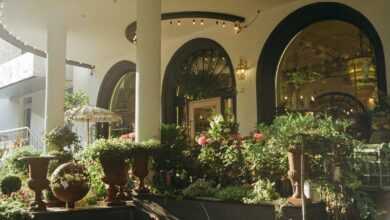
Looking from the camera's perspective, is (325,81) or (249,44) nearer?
(325,81)

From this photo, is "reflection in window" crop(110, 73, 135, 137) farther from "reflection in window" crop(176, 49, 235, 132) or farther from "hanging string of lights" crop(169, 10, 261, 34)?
"hanging string of lights" crop(169, 10, 261, 34)

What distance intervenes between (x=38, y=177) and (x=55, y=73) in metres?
4.64

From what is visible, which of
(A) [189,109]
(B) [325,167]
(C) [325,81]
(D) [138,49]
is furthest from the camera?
(A) [189,109]

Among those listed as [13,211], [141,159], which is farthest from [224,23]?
[13,211]

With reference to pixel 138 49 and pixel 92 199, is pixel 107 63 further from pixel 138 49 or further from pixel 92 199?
pixel 92 199

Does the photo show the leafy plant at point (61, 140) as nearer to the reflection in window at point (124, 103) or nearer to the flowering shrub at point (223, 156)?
the flowering shrub at point (223, 156)

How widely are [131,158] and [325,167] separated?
309 cm

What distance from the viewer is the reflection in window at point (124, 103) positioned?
Result: 49.1 feet

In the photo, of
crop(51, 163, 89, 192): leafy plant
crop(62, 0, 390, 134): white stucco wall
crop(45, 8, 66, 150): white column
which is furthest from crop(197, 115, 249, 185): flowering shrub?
crop(45, 8, 66, 150): white column

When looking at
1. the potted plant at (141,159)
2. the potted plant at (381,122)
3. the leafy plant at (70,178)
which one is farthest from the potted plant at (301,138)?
the leafy plant at (70,178)

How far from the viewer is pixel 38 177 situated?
21.4ft

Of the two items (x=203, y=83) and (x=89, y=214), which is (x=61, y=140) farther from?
(x=203, y=83)

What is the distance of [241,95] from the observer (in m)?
10.6

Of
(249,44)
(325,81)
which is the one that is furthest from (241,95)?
(325,81)
